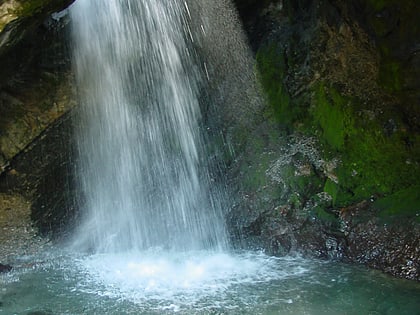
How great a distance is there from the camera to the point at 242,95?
280 inches

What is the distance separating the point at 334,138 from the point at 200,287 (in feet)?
8.43

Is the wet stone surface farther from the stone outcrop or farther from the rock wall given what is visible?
the stone outcrop

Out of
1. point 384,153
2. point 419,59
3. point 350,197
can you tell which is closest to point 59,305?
point 350,197

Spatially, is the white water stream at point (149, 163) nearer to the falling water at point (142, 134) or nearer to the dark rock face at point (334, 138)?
the falling water at point (142, 134)

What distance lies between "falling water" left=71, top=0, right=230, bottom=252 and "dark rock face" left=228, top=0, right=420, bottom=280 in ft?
2.26

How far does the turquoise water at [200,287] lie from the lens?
480cm

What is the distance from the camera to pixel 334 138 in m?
6.36

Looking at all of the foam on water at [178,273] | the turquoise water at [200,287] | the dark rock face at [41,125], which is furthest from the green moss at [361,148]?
the dark rock face at [41,125]

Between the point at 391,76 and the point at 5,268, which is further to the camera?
the point at 5,268

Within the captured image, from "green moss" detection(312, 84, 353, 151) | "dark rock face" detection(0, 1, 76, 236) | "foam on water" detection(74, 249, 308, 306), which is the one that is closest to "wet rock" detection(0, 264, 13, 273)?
"dark rock face" detection(0, 1, 76, 236)

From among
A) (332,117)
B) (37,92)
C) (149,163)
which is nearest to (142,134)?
(149,163)

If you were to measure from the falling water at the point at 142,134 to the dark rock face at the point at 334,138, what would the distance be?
0.69 meters

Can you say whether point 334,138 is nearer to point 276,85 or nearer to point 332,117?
point 332,117

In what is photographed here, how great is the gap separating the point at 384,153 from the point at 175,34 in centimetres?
326
